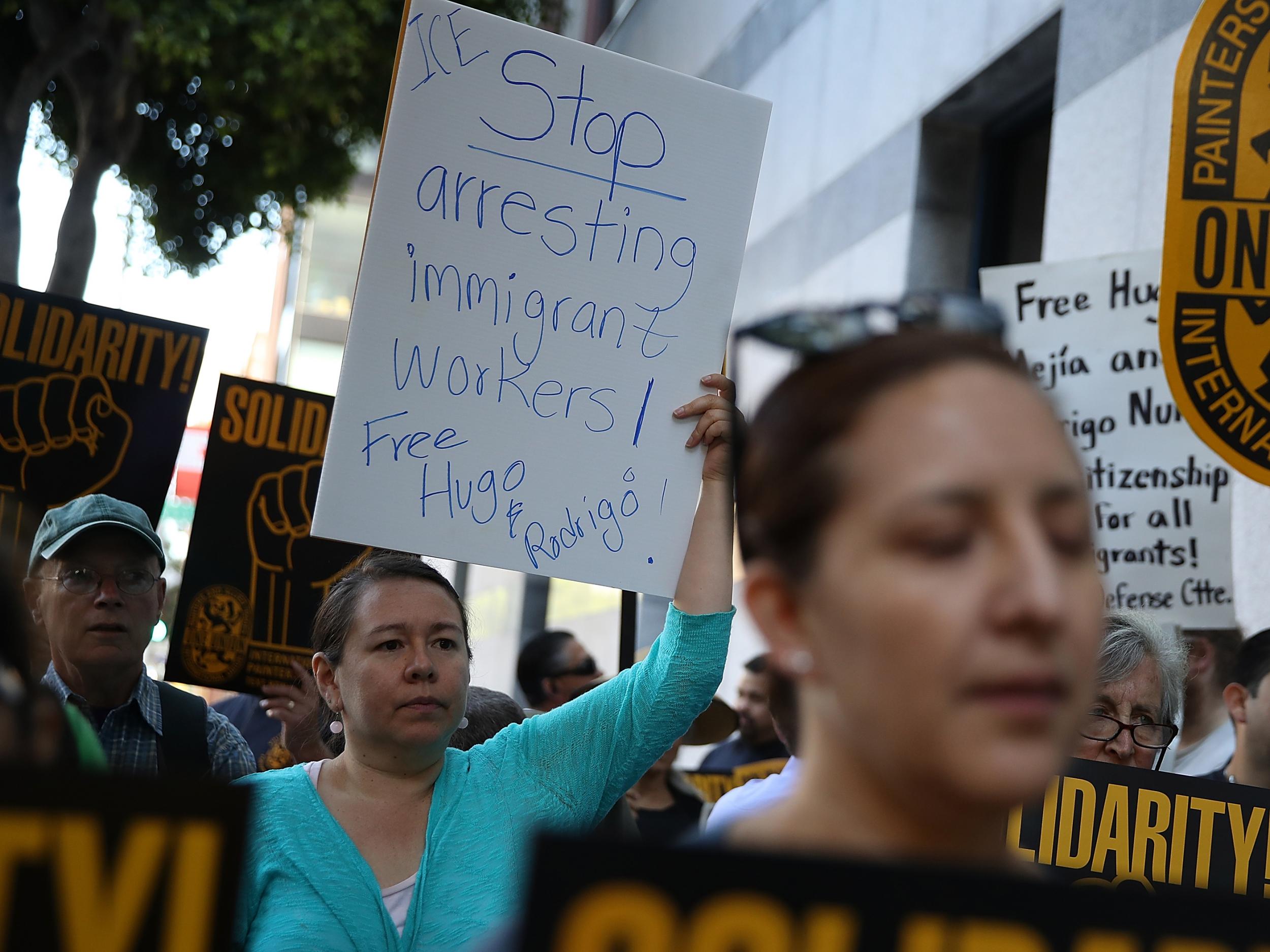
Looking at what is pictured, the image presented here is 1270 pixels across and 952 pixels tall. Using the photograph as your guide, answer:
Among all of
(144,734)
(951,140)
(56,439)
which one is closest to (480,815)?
(144,734)

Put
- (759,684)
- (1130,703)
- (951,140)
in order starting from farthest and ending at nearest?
(951,140) < (759,684) < (1130,703)

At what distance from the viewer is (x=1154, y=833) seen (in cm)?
239

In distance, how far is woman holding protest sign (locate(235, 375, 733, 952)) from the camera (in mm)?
2188

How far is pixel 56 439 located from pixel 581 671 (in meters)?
2.12

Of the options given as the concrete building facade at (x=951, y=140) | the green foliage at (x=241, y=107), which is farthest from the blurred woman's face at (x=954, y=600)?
the green foliage at (x=241, y=107)

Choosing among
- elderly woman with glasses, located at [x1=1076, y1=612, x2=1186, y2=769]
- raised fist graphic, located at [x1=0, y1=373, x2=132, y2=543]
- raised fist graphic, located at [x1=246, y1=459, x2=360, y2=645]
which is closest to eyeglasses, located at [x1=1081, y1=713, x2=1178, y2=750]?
elderly woman with glasses, located at [x1=1076, y1=612, x2=1186, y2=769]

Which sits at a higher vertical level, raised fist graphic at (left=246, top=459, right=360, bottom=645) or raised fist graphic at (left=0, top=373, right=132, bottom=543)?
raised fist graphic at (left=0, top=373, right=132, bottom=543)

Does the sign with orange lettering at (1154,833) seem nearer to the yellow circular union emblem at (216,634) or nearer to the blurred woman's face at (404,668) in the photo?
the blurred woman's face at (404,668)

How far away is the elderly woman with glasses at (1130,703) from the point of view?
2838 millimetres

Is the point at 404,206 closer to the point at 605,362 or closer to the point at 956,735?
the point at 605,362

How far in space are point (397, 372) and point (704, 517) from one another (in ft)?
2.14

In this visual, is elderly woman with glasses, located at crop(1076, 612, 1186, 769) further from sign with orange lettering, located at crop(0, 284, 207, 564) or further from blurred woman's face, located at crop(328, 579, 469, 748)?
sign with orange lettering, located at crop(0, 284, 207, 564)

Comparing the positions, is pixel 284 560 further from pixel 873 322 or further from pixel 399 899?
pixel 873 322

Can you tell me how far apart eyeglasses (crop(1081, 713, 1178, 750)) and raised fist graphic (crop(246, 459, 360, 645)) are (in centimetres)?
209
